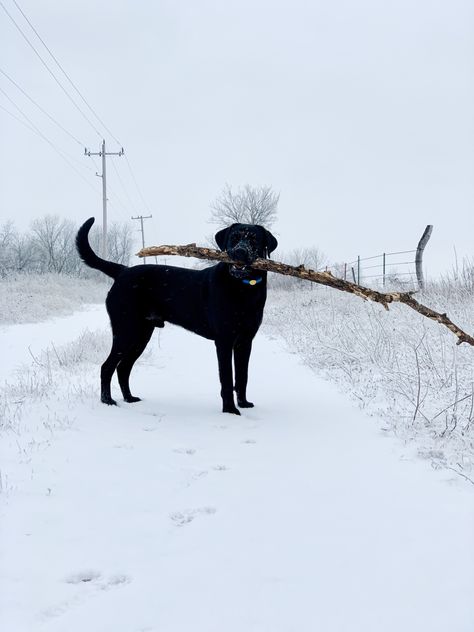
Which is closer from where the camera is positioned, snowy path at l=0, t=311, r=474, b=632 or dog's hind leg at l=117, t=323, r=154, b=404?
snowy path at l=0, t=311, r=474, b=632

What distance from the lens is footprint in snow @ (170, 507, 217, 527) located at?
6.66ft

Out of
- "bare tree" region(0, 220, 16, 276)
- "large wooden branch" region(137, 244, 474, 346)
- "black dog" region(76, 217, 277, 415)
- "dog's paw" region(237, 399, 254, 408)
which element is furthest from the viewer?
"bare tree" region(0, 220, 16, 276)

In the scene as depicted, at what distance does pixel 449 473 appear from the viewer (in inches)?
100.0

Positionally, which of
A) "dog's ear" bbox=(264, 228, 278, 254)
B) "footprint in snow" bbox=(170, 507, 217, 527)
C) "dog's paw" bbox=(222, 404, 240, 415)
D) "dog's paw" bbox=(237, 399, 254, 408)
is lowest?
"dog's paw" bbox=(237, 399, 254, 408)

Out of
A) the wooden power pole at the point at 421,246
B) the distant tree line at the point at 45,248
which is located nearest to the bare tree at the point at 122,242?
the distant tree line at the point at 45,248

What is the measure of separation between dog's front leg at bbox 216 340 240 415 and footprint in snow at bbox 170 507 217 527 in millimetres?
1934

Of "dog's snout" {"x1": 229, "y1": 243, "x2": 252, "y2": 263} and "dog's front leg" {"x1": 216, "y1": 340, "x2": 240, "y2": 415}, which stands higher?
"dog's snout" {"x1": 229, "y1": 243, "x2": 252, "y2": 263}

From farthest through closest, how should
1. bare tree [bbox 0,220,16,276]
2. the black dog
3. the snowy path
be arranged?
bare tree [bbox 0,220,16,276] < the black dog < the snowy path

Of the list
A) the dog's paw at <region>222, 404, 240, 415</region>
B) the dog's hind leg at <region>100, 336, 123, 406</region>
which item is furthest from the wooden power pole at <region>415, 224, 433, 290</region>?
the dog's hind leg at <region>100, 336, 123, 406</region>

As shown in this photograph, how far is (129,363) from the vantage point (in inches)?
183

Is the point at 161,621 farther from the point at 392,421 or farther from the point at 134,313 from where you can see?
the point at 134,313

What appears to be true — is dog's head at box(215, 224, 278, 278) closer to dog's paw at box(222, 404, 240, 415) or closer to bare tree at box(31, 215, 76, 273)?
dog's paw at box(222, 404, 240, 415)

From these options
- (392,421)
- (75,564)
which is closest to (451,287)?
(392,421)

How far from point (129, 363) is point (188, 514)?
2704mm
